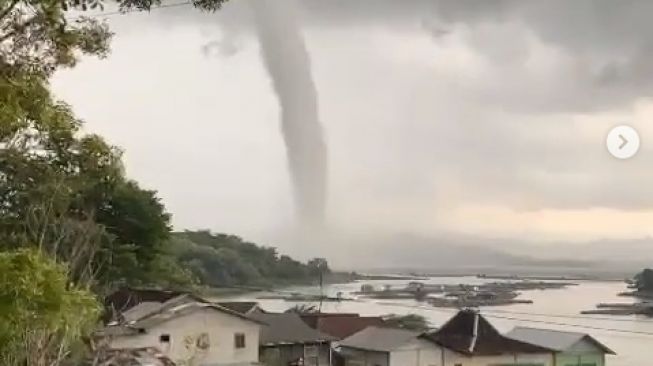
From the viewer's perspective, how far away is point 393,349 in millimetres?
6312

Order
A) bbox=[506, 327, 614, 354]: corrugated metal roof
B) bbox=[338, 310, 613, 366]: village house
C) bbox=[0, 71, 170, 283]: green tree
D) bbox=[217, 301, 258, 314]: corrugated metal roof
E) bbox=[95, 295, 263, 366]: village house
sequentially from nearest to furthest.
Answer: bbox=[0, 71, 170, 283]: green tree, bbox=[95, 295, 263, 366]: village house, bbox=[338, 310, 613, 366]: village house, bbox=[506, 327, 614, 354]: corrugated metal roof, bbox=[217, 301, 258, 314]: corrugated metal roof

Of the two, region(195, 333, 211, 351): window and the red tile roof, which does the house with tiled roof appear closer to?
the red tile roof

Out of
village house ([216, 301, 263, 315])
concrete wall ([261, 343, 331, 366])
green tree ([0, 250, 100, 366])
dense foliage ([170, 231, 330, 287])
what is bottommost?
concrete wall ([261, 343, 331, 366])

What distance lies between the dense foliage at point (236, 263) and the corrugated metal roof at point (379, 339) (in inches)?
26.0

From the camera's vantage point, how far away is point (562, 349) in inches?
257

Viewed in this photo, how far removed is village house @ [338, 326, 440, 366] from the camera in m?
6.38

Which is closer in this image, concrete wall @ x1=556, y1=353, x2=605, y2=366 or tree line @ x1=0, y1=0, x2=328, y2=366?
tree line @ x1=0, y1=0, x2=328, y2=366

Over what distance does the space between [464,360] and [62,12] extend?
16.5ft

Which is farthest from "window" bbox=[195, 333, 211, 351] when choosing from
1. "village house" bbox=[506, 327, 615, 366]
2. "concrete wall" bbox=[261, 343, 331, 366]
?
"village house" bbox=[506, 327, 615, 366]

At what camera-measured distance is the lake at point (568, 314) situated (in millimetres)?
6594

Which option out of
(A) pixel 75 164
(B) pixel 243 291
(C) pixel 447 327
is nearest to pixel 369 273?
(C) pixel 447 327

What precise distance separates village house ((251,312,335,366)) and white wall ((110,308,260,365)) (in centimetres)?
29

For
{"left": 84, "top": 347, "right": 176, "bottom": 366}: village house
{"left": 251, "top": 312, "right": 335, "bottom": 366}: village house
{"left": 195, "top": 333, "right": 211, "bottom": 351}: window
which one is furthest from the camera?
{"left": 251, "top": 312, "right": 335, "bottom": 366}: village house

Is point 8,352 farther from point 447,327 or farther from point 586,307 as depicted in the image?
point 586,307
